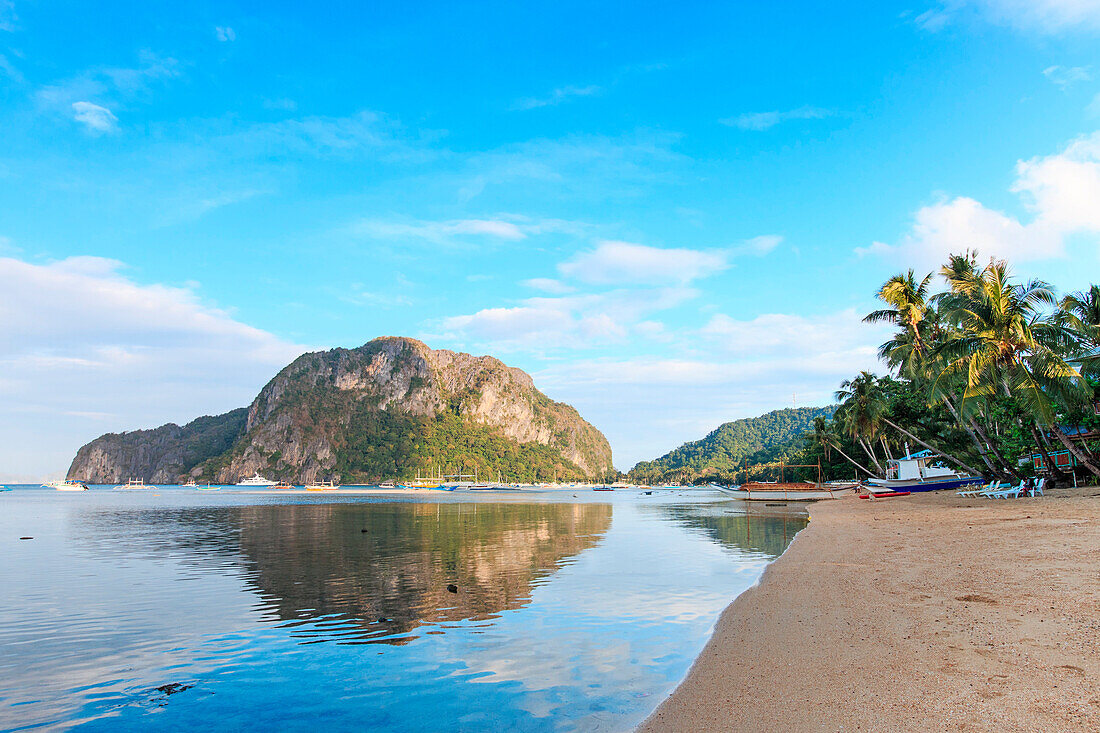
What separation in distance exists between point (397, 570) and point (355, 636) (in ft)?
25.2

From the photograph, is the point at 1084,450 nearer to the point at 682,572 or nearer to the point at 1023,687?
the point at 682,572

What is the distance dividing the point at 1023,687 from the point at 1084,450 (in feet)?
112

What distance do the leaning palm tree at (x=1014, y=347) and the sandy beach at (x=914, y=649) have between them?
17.4 metres

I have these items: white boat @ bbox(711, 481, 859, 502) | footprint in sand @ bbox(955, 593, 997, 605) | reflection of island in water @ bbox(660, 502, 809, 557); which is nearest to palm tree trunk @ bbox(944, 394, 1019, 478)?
reflection of island in water @ bbox(660, 502, 809, 557)

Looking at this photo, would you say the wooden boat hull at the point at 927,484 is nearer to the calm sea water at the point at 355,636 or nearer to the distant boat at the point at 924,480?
the distant boat at the point at 924,480

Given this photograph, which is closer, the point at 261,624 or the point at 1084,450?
the point at 261,624

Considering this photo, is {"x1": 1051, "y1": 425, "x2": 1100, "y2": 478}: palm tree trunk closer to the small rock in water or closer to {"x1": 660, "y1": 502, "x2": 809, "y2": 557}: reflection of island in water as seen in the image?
{"x1": 660, "y1": 502, "x2": 809, "y2": 557}: reflection of island in water

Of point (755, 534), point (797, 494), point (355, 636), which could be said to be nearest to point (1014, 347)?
point (755, 534)

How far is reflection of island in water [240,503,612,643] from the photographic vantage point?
12398mm

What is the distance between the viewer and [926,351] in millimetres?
40156

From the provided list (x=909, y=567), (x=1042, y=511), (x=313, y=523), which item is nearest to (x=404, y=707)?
(x=909, y=567)

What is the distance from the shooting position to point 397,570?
1792cm

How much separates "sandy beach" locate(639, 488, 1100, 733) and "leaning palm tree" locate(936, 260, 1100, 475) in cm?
1738

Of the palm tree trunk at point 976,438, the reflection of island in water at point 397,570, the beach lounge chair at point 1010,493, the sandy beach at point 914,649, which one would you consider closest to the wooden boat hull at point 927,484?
the palm tree trunk at point 976,438
